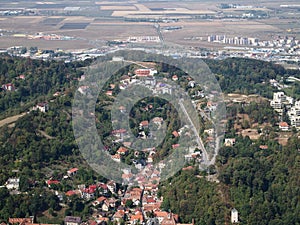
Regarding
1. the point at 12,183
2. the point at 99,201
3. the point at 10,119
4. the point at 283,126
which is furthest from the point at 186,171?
the point at 10,119

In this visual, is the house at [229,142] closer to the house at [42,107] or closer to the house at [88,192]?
the house at [88,192]

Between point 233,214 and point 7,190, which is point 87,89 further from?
point 233,214

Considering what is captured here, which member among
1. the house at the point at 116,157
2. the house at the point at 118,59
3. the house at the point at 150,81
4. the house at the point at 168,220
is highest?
the house at the point at 118,59

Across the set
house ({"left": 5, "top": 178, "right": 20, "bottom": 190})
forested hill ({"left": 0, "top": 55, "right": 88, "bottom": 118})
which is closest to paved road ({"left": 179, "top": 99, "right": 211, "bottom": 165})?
forested hill ({"left": 0, "top": 55, "right": 88, "bottom": 118})

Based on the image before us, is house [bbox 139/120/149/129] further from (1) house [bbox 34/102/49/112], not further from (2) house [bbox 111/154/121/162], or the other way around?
(1) house [bbox 34/102/49/112]

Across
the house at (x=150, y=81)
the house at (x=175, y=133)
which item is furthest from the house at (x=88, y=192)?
the house at (x=150, y=81)
